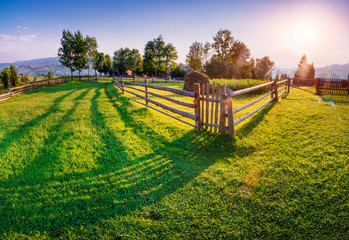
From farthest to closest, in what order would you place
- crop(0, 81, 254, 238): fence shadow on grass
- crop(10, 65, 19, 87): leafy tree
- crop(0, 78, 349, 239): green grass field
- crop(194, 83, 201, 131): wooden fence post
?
crop(10, 65, 19, 87): leafy tree < crop(194, 83, 201, 131): wooden fence post < crop(0, 81, 254, 238): fence shadow on grass < crop(0, 78, 349, 239): green grass field

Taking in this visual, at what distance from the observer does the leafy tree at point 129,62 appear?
6269cm

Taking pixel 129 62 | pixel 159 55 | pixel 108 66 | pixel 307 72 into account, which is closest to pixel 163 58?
pixel 159 55

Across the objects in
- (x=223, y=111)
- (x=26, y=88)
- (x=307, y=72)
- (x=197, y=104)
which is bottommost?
(x=223, y=111)

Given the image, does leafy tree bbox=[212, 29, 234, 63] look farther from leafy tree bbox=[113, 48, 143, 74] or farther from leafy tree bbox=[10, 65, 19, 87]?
leafy tree bbox=[10, 65, 19, 87]

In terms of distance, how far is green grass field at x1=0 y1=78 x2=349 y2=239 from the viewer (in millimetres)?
2420

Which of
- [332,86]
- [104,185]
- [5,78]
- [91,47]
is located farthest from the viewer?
[91,47]

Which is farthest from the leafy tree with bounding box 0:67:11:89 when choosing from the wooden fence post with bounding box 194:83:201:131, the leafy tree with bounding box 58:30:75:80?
the wooden fence post with bounding box 194:83:201:131

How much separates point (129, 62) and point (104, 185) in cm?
6588

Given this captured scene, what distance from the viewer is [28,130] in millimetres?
6238

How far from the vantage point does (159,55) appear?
5416 centimetres

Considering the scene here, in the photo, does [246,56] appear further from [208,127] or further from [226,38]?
[208,127]

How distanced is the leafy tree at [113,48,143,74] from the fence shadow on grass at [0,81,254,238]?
63053 mm

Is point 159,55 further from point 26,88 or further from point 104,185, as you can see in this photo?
point 104,185

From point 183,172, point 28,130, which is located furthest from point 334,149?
point 28,130
